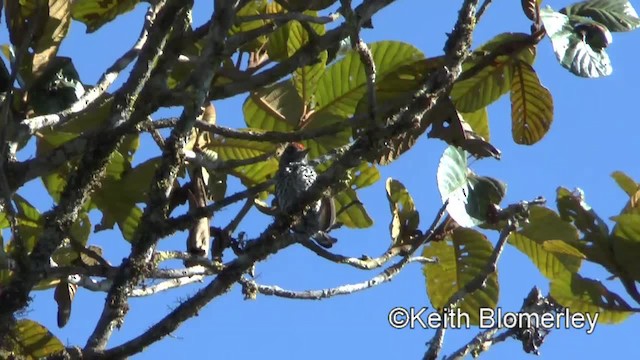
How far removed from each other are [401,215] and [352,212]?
26 centimetres

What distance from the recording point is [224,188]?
3463mm

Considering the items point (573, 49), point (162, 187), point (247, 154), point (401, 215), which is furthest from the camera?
point (247, 154)

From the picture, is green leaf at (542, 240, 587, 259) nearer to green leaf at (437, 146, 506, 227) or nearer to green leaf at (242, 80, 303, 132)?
green leaf at (437, 146, 506, 227)

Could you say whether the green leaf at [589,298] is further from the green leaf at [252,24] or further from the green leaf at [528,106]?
the green leaf at [252,24]

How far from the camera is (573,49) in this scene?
9.34ft

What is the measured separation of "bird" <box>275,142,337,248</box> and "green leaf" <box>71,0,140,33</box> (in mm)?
688

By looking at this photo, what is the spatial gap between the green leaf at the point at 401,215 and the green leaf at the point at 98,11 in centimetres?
97

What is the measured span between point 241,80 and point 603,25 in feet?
3.16

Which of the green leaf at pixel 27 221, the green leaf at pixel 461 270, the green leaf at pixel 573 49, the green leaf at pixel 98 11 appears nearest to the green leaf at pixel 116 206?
the green leaf at pixel 27 221

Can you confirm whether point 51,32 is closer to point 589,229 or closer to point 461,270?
point 461,270

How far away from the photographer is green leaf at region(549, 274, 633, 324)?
289 cm

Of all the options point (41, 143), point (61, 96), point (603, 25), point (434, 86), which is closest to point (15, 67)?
point (61, 96)

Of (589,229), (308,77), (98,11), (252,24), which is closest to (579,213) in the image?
(589,229)

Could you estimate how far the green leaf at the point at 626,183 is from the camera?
125 inches
